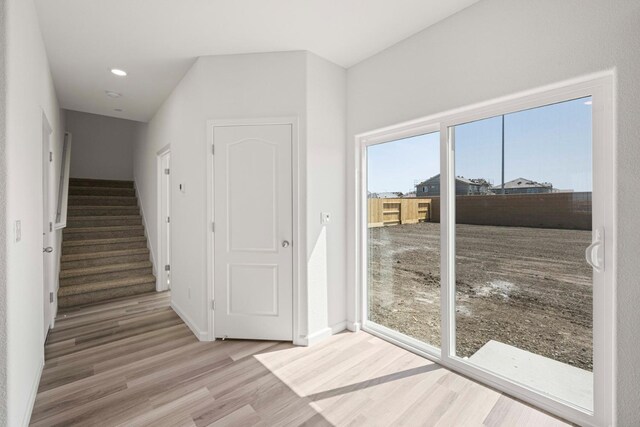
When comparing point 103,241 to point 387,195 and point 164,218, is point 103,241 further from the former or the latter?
point 387,195

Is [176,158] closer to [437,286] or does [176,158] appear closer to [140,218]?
[140,218]

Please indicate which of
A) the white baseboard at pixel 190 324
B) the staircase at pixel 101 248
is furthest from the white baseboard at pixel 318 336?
the staircase at pixel 101 248

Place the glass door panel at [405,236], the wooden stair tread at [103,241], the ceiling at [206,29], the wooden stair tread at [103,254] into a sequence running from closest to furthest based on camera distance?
the ceiling at [206,29]
the glass door panel at [405,236]
the wooden stair tread at [103,254]
the wooden stair tread at [103,241]

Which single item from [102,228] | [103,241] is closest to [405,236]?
[103,241]

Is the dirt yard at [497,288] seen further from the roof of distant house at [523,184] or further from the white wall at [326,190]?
the white wall at [326,190]

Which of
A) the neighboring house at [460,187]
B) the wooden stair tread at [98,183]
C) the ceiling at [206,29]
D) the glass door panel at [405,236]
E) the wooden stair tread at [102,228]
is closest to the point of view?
the ceiling at [206,29]

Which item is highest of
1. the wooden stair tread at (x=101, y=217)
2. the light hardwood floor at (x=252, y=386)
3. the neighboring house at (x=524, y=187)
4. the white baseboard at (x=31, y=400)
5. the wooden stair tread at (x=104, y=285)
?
the neighboring house at (x=524, y=187)

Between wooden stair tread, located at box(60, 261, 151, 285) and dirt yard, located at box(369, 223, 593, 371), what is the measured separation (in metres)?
3.63

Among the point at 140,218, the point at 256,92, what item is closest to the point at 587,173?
the point at 256,92

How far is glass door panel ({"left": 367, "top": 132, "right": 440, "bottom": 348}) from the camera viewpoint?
2543mm

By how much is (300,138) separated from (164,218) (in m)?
2.69

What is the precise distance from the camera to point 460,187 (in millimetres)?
2324

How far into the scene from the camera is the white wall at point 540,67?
4.97 feet

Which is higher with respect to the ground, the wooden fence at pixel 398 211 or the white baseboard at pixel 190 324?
the wooden fence at pixel 398 211
